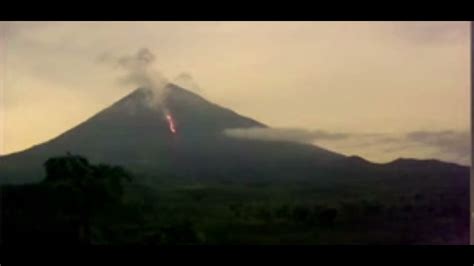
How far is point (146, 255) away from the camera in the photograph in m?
6.57

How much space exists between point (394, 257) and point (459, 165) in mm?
567

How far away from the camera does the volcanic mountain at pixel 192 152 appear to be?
657 centimetres

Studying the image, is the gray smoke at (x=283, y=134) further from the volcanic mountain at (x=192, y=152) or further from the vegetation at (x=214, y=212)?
the vegetation at (x=214, y=212)

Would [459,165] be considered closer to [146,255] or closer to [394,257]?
[394,257]

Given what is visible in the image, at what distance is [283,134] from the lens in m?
6.62

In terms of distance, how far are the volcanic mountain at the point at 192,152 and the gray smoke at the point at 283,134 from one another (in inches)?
1.0

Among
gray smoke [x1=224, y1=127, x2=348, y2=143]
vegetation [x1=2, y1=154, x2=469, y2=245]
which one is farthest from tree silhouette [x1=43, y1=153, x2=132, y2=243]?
gray smoke [x1=224, y1=127, x2=348, y2=143]

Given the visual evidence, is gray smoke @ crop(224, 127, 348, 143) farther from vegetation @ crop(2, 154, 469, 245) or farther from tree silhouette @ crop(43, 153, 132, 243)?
tree silhouette @ crop(43, 153, 132, 243)

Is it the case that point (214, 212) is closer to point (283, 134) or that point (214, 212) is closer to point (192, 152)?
point (192, 152)

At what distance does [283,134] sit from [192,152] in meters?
0.46

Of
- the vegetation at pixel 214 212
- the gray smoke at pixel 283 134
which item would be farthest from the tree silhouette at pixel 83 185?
the gray smoke at pixel 283 134

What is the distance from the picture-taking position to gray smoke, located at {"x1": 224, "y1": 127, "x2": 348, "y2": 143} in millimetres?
6598
